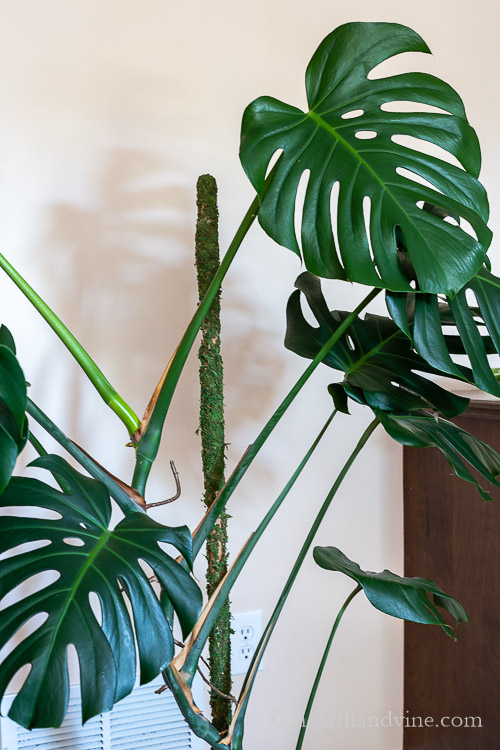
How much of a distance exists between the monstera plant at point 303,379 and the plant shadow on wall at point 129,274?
384 mm

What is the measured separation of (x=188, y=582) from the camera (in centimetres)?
70

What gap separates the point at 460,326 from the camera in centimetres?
92

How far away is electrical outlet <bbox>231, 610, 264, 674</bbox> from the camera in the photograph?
1.39 meters

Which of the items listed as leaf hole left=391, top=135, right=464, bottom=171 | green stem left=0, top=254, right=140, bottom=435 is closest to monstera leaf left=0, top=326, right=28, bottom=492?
green stem left=0, top=254, right=140, bottom=435

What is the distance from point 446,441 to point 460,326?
162 mm

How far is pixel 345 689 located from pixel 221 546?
0.68m

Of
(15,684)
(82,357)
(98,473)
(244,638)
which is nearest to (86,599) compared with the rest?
(98,473)

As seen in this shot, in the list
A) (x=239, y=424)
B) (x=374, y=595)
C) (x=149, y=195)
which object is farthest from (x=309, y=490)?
(x=149, y=195)

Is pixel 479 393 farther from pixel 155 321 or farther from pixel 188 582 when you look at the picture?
pixel 188 582

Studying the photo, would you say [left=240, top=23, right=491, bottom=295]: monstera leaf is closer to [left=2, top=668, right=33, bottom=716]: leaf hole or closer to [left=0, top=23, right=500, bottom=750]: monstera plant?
[left=0, top=23, right=500, bottom=750]: monstera plant

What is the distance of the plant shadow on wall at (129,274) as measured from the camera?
1271mm

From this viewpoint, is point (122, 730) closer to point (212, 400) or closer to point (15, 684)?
point (15, 684)

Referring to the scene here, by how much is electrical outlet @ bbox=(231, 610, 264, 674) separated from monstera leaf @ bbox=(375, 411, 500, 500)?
64 cm

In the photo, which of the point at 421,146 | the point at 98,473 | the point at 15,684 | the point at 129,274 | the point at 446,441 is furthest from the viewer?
the point at 421,146
